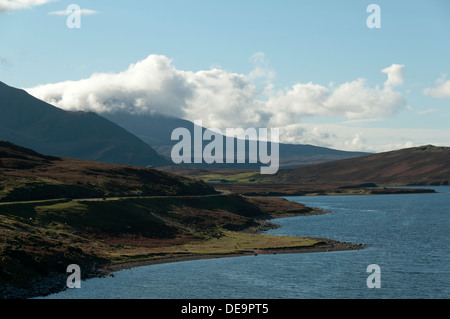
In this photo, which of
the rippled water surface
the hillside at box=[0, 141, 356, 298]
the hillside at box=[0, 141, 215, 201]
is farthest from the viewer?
the hillside at box=[0, 141, 215, 201]

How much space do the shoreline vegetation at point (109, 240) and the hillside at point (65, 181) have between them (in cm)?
1407

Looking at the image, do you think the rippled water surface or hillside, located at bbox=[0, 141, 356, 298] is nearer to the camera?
the rippled water surface

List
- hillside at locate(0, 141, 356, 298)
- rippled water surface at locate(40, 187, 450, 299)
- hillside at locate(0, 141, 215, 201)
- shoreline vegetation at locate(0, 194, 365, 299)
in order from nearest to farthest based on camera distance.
A: rippled water surface at locate(40, 187, 450, 299) → shoreline vegetation at locate(0, 194, 365, 299) → hillside at locate(0, 141, 356, 298) → hillside at locate(0, 141, 215, 201)

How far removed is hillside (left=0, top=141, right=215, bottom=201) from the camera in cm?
14388

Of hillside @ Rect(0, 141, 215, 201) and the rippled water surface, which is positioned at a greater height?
hillside @ Rect(0, 141, 215, 201)

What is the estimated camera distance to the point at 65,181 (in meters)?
164

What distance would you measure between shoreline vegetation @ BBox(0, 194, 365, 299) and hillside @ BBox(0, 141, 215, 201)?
14068 millimetres

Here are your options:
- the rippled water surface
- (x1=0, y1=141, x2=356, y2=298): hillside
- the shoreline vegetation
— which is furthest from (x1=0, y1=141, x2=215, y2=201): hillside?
the rippled water surface

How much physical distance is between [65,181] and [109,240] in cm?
5501

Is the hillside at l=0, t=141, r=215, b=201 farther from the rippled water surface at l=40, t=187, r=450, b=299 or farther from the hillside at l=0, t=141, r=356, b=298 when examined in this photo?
the rippled water surface at l=40, t=187, r=450, b=299

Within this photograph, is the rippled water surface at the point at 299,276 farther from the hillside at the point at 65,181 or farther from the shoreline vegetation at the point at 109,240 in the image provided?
the hillside at the point at 65,181

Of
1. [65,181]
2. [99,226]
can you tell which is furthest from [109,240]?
[65,181]
